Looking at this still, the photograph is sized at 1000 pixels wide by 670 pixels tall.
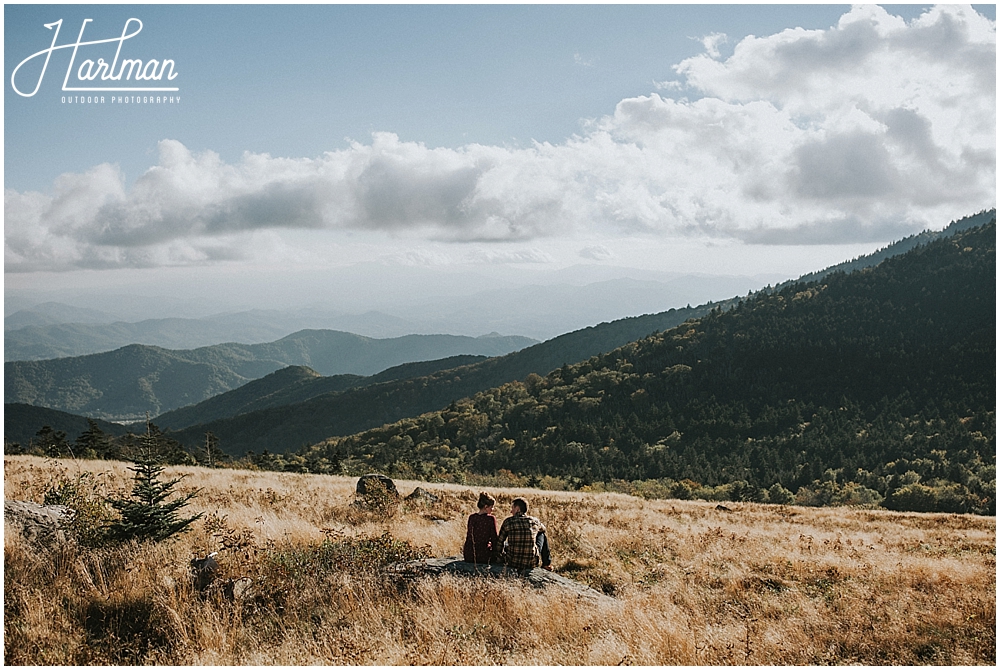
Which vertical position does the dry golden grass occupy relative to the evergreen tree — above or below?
below

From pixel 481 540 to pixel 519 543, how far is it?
0.65 meters

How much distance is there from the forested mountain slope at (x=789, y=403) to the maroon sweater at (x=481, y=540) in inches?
2221

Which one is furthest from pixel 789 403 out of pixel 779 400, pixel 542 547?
pixel 542 547

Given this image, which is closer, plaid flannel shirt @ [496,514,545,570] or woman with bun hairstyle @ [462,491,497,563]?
plaid flannel shirt @ [496,514,545,570]

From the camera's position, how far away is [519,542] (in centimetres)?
837

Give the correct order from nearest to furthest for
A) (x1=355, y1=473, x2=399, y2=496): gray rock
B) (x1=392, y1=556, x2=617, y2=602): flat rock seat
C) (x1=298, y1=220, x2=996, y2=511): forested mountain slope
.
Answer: (x1=392, y1=556, x2=617, y2=602): flat rock seat, (x1=355, y1=473, x2=399, y2=496): gray rock, (x1=298, y1=220, x2=996, y2=511): forested mountain slope

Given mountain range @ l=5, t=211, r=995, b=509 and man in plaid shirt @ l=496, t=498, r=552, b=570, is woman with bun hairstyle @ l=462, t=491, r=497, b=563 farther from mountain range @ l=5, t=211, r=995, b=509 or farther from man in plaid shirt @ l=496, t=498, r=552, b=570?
mountain range @ l=5, t=211, r=995, b=509

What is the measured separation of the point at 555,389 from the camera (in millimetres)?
128875

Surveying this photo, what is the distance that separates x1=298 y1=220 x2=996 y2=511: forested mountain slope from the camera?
259 ft

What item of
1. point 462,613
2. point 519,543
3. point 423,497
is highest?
point 519,543

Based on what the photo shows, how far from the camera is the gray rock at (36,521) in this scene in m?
7.87

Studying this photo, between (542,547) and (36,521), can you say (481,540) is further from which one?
(36,521)

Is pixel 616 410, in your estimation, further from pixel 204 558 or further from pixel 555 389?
pixel 204 558

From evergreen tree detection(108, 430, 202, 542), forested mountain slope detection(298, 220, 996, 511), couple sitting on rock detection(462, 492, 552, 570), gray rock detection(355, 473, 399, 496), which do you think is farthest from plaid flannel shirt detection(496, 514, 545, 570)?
forested mountain slope detection(298, 220, 996, 511)
